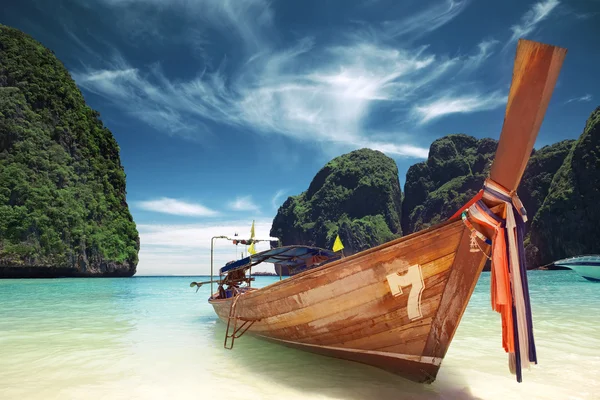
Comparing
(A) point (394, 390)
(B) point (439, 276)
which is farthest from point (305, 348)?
(B) point (439, 276)

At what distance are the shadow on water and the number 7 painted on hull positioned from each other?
901 mm

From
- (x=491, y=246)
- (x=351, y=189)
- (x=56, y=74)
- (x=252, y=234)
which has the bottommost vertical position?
(x=491, y=246)

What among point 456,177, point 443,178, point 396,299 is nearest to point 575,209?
point 456,177

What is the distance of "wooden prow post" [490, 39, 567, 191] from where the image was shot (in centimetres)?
254

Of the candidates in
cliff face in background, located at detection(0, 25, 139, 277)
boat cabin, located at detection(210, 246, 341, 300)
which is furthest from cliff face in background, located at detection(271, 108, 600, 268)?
boat cabin, located at detection(210, 246, 341, 300)

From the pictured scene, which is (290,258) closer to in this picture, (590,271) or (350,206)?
(590,271)

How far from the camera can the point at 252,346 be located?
646 cm

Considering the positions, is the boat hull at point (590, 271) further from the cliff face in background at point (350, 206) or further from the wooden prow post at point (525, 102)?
the cliff face in background at point (350, 206)

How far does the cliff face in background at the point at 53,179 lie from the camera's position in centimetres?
4053

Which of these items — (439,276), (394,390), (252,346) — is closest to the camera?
(439,276)

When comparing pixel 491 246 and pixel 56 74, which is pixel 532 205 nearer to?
pixel 491 246

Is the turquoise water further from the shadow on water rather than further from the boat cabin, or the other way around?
the boat cabin

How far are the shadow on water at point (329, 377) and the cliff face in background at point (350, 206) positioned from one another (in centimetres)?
8644

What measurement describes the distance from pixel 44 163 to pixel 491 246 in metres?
55.2
